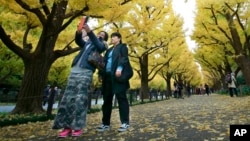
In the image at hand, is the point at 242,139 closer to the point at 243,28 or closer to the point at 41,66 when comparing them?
the point at 41,66

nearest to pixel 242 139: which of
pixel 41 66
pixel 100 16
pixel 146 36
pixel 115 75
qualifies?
pixel 115 75

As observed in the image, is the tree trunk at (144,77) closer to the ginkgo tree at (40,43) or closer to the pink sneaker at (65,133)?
the ginkgo tree at (40,43)

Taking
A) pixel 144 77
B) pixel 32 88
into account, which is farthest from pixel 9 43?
pixel 144 77

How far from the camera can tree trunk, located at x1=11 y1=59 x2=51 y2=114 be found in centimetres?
855

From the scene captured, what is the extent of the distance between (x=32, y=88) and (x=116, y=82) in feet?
15.6

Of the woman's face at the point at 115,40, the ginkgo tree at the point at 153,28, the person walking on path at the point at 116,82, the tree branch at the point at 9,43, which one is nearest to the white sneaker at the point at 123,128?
the person walking on path at the point at 116,82

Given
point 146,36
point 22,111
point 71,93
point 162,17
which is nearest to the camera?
point 71,93

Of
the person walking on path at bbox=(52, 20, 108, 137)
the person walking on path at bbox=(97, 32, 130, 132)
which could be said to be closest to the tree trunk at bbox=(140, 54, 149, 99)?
the person walking on path at bbox=(97, 32, 130, 132)

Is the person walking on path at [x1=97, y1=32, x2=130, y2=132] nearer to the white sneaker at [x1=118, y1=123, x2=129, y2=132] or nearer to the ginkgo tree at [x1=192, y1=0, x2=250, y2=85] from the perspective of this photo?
the white sneaker at [x1=118, y1=123, x2=129, y2=132]

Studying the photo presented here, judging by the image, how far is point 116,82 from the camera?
15.6ft

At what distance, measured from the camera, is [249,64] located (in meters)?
18.2

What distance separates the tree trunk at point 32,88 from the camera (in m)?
8.55

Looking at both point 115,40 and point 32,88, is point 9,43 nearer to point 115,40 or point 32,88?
point 32,88

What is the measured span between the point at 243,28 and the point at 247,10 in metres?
1.21
